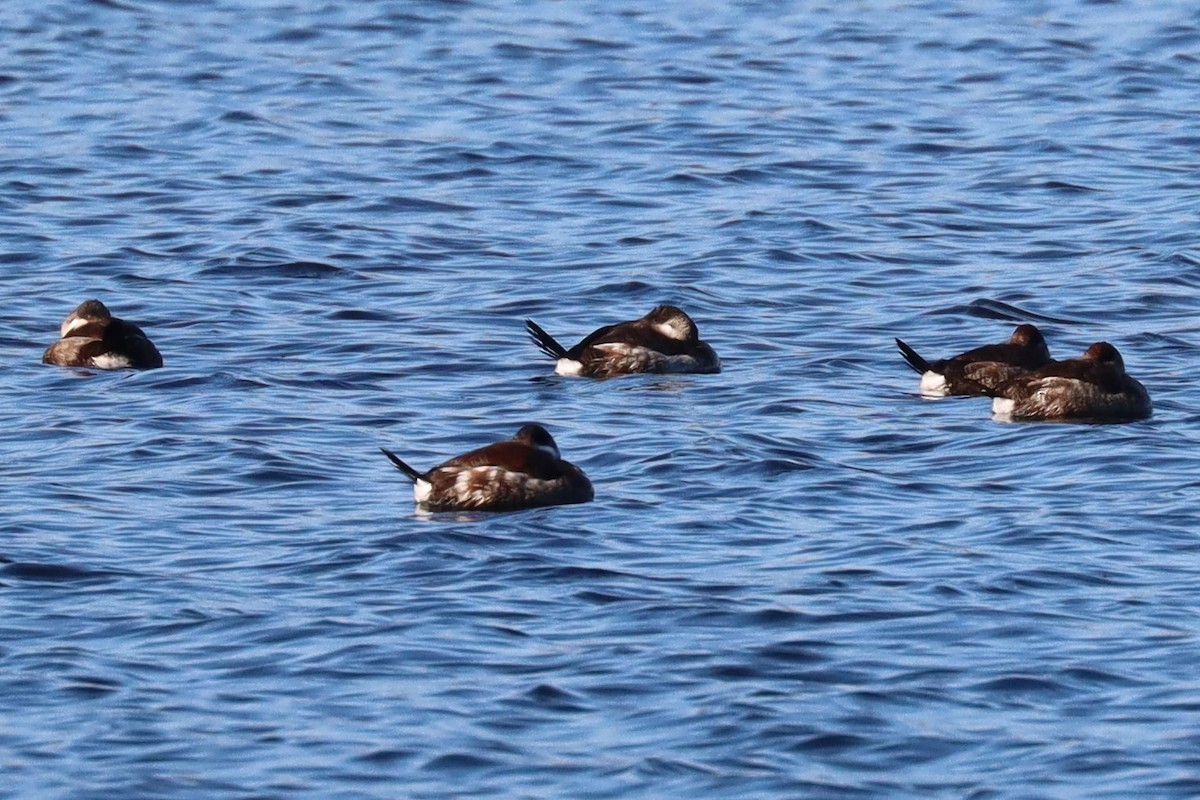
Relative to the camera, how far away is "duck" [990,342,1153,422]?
14641 mm

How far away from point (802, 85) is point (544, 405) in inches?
596

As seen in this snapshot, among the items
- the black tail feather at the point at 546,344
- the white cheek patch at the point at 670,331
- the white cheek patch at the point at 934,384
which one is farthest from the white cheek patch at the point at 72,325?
the white cheek patch at the point at 934,384

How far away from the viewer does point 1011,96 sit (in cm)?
2873

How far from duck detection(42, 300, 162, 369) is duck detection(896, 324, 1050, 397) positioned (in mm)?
5157

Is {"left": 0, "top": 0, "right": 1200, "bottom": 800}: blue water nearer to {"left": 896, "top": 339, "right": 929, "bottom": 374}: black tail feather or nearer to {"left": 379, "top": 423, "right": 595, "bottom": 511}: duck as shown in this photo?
{"left": 379, "top": 423, "right": 595, "bottom": 511}: duck

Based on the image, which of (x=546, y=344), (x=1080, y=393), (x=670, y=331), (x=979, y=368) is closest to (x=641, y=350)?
(x=670, y=331)

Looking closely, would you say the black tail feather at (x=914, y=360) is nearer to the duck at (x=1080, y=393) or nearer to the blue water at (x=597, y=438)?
the blue water at (x=597, y=438)

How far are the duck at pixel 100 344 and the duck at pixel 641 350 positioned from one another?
2654 millimetres

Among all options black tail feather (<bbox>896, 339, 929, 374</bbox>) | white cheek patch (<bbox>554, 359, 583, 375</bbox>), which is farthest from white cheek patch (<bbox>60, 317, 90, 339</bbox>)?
black tail feather (<bbox>896, 339, 929, 374</bbox>)

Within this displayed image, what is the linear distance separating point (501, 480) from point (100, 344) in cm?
478

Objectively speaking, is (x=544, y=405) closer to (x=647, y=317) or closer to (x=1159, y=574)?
(x=647, y=317)

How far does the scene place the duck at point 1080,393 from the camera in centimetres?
1464

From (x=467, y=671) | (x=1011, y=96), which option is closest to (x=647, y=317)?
(x=467, y=671)

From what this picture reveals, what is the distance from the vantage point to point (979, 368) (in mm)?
15391
